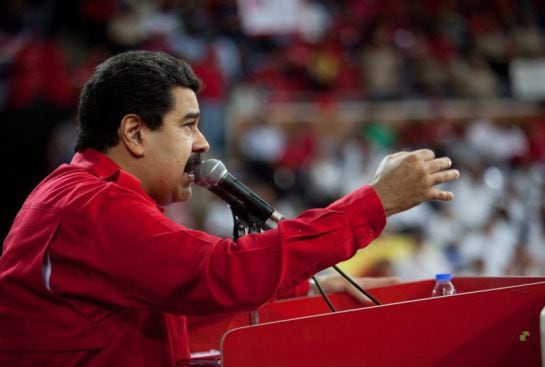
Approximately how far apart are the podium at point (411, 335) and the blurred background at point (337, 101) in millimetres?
4128

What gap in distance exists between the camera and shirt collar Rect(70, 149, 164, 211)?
83.6 inches

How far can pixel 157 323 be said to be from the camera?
2.13 meters

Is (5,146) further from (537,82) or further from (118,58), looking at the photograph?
(537,82)

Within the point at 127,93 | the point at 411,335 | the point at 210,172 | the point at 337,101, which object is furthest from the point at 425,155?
the point at 337,101

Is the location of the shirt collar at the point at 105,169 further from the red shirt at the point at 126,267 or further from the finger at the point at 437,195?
the finger at the point at 437,195

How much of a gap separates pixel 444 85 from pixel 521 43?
203cm

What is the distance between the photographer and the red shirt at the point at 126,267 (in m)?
1.87

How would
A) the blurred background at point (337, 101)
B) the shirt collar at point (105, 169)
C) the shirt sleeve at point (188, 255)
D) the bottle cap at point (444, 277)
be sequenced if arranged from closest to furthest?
the shirt sleeve at point (188, 255), the shirt collar at point (105, 169), the bottle cap at point (444, 277), the blurred background at point (337, 101)

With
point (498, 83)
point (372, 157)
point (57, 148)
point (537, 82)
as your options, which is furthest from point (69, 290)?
point (498, 83)

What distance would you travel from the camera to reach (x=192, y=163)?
2.28 meters

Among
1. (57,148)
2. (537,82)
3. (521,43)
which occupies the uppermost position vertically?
(521,43)

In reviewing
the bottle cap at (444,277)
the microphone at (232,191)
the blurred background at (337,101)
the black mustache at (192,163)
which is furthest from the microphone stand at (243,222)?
the blurred background at (337,101)

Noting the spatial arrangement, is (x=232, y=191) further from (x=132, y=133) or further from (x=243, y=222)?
(x=132, y=133)

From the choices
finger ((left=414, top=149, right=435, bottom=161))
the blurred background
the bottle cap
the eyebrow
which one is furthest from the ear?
the blurred background
